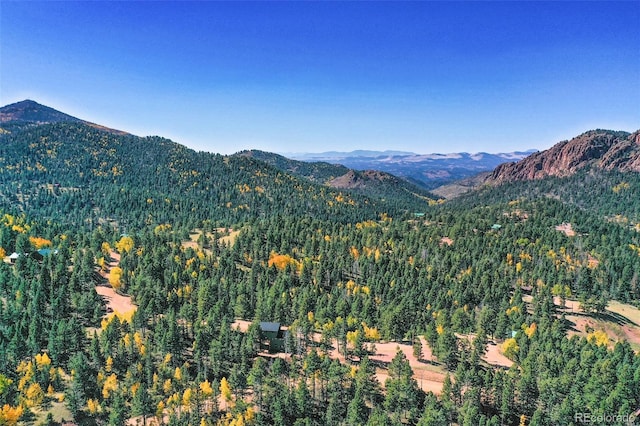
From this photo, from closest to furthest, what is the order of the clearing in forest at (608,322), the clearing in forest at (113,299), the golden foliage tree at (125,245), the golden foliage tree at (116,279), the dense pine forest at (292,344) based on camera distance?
the dense pine forest at (292,344)
the clearing in forest at (113,299)
the clearing in forest at (608,322)
the golden foliage tree at (116,279)
the golden foliage tree at (125,245)

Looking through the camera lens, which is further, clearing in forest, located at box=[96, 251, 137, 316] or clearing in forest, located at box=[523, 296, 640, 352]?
clearing in forest, located at box=[523, 296, 640, 352]

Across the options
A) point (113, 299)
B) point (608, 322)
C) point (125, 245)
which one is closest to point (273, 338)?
point (113, 299)

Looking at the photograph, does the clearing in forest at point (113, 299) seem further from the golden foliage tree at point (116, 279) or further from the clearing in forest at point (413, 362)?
the clearing in forest at point (413, 362)

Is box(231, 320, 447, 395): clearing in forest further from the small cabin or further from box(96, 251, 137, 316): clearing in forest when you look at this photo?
box(96, 251, 137, 316): clearing in forest

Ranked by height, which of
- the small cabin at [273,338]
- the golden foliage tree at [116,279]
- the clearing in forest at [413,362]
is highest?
the golden foliage tree at [116,279]

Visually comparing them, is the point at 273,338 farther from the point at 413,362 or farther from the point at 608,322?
the point at 608,322

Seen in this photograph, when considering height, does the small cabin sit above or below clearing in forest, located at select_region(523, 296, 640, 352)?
above

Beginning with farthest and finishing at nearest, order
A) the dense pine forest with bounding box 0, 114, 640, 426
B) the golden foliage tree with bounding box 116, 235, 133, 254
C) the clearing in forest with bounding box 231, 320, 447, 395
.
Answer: the golden foliage tree with bounding box 116, 235, 133, 254 < the clearing in forest with bounding box 231, 320, 447, 395 < the dense pine forest with bounding box 0, 114, 640, 426

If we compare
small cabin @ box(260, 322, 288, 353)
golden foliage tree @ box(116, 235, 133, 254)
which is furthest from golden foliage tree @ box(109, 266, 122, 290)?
small cabin @ box(260, 322, 288, 353)

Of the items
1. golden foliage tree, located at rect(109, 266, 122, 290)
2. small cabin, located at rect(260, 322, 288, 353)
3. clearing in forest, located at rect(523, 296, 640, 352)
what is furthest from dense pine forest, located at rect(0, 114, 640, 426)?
golden foliage tree, located at rect(109, 266, 122, 290)

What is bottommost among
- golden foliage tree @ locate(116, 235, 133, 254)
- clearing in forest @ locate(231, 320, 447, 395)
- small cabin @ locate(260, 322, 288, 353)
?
clearing in forest @ locate(231, 320, 447, 395)

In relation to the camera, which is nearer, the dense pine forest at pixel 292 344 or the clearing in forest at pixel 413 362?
the dense pine forest at pixel 292 344

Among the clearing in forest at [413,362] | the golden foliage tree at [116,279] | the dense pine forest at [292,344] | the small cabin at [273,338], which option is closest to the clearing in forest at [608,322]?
the dense pine forest at [292,344]

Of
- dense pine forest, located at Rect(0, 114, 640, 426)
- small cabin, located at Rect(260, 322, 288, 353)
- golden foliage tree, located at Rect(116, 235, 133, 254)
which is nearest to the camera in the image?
dense pine forest, located at Rect(0, 114, 640, 426)
